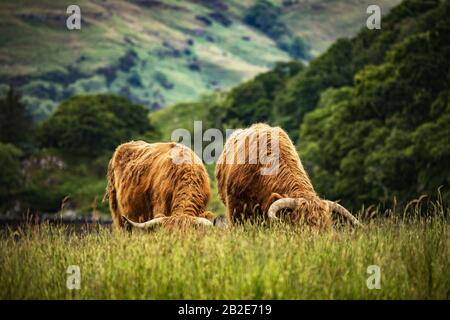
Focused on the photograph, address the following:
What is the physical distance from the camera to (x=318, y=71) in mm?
69625

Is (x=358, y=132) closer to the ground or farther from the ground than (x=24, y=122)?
closer to the ground

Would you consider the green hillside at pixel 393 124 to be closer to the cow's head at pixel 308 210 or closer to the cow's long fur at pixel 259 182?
the cow's long fur at pixel 259 182

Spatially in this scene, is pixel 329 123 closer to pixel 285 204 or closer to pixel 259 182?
pixel 259 182

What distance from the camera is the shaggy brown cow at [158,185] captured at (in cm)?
1322

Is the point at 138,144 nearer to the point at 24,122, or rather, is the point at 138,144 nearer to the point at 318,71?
the point at 318,71

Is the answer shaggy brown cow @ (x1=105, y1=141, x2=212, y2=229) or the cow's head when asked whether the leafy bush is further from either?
the cow's head

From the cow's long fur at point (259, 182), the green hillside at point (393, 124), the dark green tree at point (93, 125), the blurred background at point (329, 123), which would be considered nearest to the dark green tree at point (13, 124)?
the blurred background at point (329, 123)

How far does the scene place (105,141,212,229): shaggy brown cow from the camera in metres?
13.2

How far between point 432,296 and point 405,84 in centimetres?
3665

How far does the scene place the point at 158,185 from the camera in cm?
1449

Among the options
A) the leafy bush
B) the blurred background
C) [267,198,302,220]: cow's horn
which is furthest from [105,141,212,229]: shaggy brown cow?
the leafy bush

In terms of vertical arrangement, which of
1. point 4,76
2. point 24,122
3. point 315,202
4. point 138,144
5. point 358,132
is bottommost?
point 315,202
